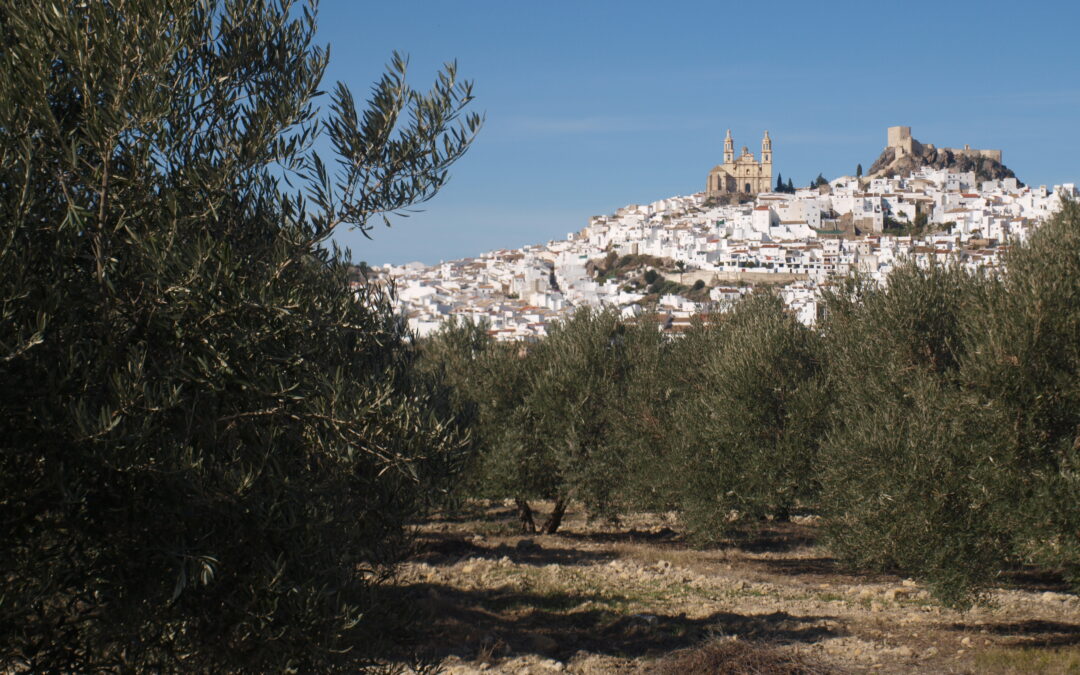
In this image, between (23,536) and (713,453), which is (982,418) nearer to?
(713,453)

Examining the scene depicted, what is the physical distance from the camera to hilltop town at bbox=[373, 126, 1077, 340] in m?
120

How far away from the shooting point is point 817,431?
1700cm

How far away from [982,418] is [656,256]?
144 m

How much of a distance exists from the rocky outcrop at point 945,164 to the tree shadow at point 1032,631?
7610 inches

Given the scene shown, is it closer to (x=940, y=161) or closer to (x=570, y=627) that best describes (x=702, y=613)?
(x=570, y=627)

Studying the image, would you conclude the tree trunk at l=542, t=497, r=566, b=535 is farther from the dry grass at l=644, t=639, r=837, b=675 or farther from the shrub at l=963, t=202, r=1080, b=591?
the shrub at l=963, t=202, r=1080, b=591

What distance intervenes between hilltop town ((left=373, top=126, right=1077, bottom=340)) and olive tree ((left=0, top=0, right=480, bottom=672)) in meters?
84.7

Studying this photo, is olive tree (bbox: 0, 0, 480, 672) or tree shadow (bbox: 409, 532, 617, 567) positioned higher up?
olive tree (bbox: 0, 0, 480, 672)

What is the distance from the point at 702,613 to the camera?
49.2 feet

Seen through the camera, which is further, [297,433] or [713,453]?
[713,453]

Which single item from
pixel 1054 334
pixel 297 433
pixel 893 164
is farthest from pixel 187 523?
pixel 893 164

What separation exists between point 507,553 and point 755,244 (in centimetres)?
12544

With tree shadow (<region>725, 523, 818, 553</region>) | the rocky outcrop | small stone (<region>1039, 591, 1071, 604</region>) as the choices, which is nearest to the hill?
the rocky outcrop

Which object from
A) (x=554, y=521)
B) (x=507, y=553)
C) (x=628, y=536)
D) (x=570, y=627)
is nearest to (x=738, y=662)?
(x=570, y=627)
